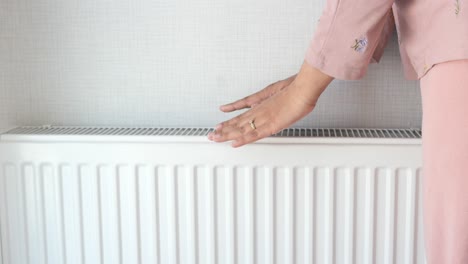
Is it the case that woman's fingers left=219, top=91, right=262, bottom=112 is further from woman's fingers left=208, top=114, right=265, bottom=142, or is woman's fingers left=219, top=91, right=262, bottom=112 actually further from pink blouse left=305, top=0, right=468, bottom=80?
pink blouse left=305, top=0, right=468, bottom=80

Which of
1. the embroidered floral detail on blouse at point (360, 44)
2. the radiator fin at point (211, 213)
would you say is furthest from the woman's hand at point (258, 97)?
the embroidered floral detail on blouse at point (360, 44)

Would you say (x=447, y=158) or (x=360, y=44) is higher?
(x=360, y=44)

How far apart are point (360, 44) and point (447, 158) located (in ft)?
0.66

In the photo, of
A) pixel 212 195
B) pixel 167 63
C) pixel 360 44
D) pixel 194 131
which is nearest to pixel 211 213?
pixel 212 195

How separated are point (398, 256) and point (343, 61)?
1.32 ft

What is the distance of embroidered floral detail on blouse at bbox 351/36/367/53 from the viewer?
84 cm

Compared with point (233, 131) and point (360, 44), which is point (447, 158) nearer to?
point (360, 44)

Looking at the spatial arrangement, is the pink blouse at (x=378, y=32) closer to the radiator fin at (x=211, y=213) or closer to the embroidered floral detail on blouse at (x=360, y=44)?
the embroidered floral detail on blouse at (x=360, y=44)

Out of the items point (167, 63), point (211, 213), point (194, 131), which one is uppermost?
point (167, 63)

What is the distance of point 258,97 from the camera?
1.07m

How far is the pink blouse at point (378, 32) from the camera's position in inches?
28.9

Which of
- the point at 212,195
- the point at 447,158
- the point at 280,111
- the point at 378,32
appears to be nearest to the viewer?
the point at 447,158

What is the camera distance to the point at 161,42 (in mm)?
1119

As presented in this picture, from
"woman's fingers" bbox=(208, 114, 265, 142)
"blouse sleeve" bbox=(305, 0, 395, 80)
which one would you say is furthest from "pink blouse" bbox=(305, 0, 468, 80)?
"woman's fingers" bbox=(208, 114, 265, 142)
